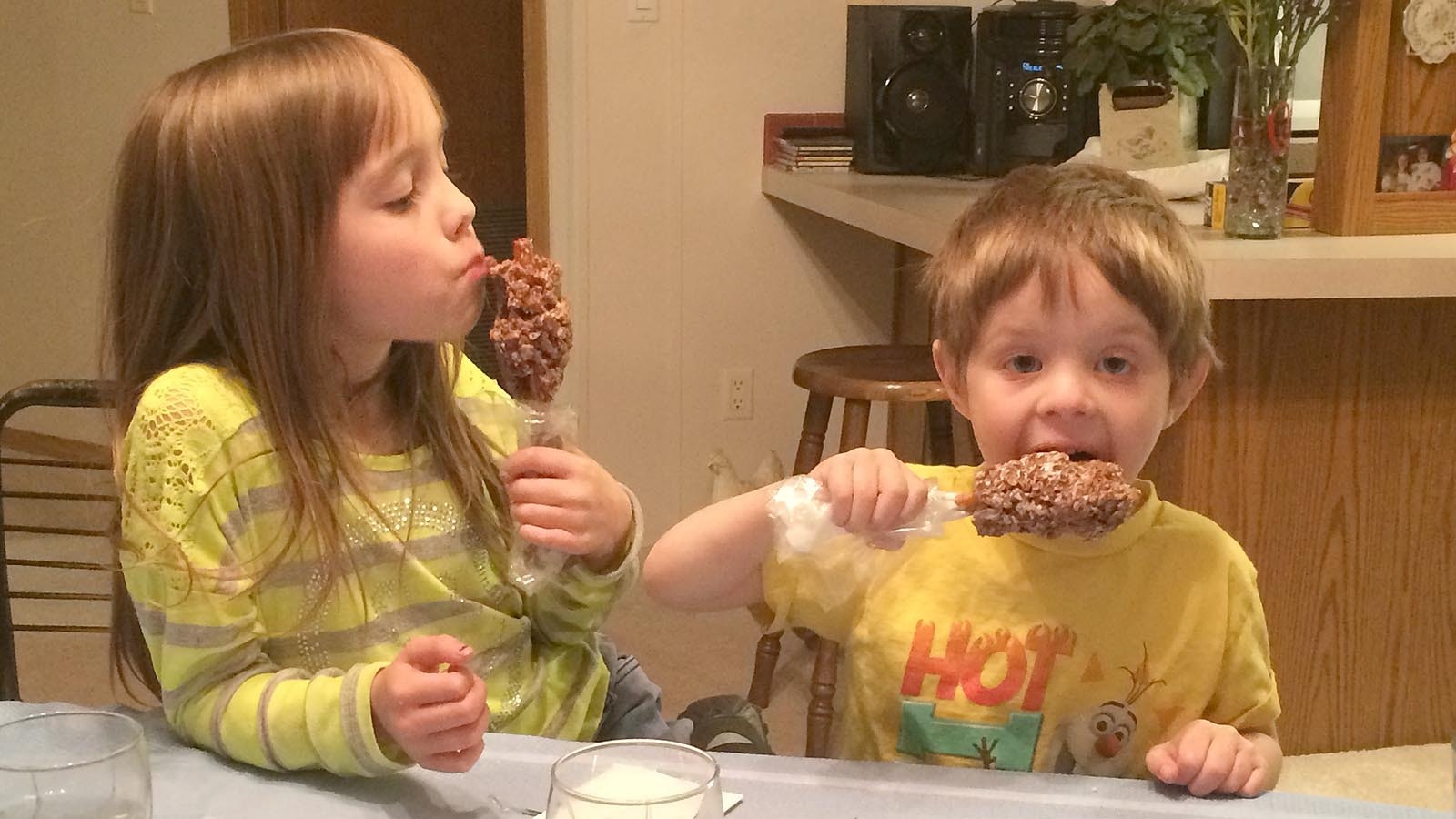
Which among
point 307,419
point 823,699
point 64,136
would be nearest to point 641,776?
point 307,419

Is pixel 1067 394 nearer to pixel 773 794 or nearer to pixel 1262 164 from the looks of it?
pixel 773 794

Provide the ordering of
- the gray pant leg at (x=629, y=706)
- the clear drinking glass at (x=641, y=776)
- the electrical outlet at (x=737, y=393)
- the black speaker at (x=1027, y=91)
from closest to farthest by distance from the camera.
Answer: the clear drinking glass at (x=641, y=776) → the gray pant leg at (x=629, y=706) → the black speaker at (x=1027, y=91) → the electrical outlet at (x=737, y=393)

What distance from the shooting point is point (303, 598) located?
1.15 m

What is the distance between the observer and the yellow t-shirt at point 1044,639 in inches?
45.0

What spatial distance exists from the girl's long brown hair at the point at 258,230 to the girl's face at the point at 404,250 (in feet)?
0.05

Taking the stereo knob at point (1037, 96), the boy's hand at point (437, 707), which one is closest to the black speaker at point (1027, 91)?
the stereo knob at point (1037, 96)

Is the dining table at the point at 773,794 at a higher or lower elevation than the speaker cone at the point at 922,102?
lower

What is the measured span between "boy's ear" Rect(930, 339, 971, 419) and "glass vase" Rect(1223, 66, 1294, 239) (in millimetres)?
1231

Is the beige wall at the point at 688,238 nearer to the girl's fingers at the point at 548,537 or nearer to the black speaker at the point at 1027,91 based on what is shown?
the black speaker at the point at 1027,91

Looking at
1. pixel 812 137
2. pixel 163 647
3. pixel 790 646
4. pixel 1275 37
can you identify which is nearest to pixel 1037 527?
Answer: pixel 163 647

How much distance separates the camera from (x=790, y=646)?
3236 millimetres

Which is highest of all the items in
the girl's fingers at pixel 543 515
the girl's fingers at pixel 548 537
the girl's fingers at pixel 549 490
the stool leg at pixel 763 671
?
the girl's fingers at pixel 549 490

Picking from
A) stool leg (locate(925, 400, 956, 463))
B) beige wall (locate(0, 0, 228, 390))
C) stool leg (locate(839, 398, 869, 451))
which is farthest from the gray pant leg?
beige wall (locate(0, 0, 228, 390))

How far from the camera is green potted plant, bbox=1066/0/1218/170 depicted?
259 cm
